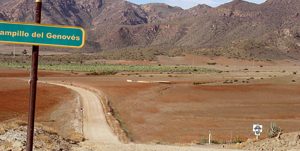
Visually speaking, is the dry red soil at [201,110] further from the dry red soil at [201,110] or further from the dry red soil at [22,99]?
the dry red soil at [22,99]

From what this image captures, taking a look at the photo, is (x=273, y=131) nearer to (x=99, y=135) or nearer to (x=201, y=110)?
(x=99, y=135)

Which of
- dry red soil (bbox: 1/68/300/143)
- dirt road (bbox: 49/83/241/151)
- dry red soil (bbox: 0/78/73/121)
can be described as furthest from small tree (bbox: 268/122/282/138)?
dry red soil (bbox: 0/78/73/121)

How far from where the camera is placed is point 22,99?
156 feet

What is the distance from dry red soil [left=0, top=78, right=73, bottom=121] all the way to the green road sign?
2587 centimetres

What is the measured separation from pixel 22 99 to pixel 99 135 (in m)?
24.5

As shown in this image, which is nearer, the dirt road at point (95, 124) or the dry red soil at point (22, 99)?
the dirt road at point (95, 124)

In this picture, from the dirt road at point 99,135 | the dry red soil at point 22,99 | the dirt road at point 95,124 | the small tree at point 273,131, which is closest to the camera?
the dirt road at point 99,135

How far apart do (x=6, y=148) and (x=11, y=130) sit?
281 centimetres

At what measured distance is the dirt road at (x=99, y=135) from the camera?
1688cm

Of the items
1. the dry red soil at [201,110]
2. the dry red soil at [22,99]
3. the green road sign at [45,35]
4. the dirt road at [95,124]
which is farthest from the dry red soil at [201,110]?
the green road sign at [45,35]

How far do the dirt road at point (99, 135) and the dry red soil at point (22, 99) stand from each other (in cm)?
291

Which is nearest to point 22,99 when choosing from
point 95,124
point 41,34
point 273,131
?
point 95,124

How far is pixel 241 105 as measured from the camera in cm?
4612

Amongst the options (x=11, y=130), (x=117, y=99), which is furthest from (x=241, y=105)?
(x=11, y=130)
